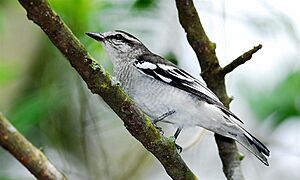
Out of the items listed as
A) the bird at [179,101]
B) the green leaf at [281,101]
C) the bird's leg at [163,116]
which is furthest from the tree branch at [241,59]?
the green leaf at [281,101]

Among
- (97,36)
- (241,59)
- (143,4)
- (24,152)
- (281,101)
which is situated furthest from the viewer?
(281,101)

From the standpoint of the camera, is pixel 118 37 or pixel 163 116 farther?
pixel 118 37

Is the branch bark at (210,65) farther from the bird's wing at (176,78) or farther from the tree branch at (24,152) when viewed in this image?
the tree branch at (24,152)

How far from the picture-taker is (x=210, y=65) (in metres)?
2.18

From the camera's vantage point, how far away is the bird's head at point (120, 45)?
2.44m

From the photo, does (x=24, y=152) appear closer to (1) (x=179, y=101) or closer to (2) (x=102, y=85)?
(2) (x=102, y=85)

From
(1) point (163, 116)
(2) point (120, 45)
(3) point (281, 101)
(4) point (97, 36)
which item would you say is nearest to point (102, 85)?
(1) point (163, 116)

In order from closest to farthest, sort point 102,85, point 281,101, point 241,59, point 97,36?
point 102,85 < point 241,59 < point 97,36 < point 281,101

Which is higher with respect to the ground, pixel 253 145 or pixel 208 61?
pixel 208 61

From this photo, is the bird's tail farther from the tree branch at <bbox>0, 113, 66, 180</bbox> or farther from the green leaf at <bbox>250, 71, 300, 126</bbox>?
the tree branch at <bbox>0, 113, 66, 180</bbox>

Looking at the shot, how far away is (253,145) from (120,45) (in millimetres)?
639

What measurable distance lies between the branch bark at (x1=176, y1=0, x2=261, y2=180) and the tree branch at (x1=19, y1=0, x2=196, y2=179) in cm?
38

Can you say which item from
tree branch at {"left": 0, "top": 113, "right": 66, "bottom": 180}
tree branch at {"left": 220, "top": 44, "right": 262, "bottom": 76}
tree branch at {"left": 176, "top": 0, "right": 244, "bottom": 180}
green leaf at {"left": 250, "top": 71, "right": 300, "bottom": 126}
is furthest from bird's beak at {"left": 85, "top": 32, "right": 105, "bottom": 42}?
green leaf at {"left": 250, "top": 71, "right": 300, "bottom": 126}

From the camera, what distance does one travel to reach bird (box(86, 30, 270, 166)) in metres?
2.23
